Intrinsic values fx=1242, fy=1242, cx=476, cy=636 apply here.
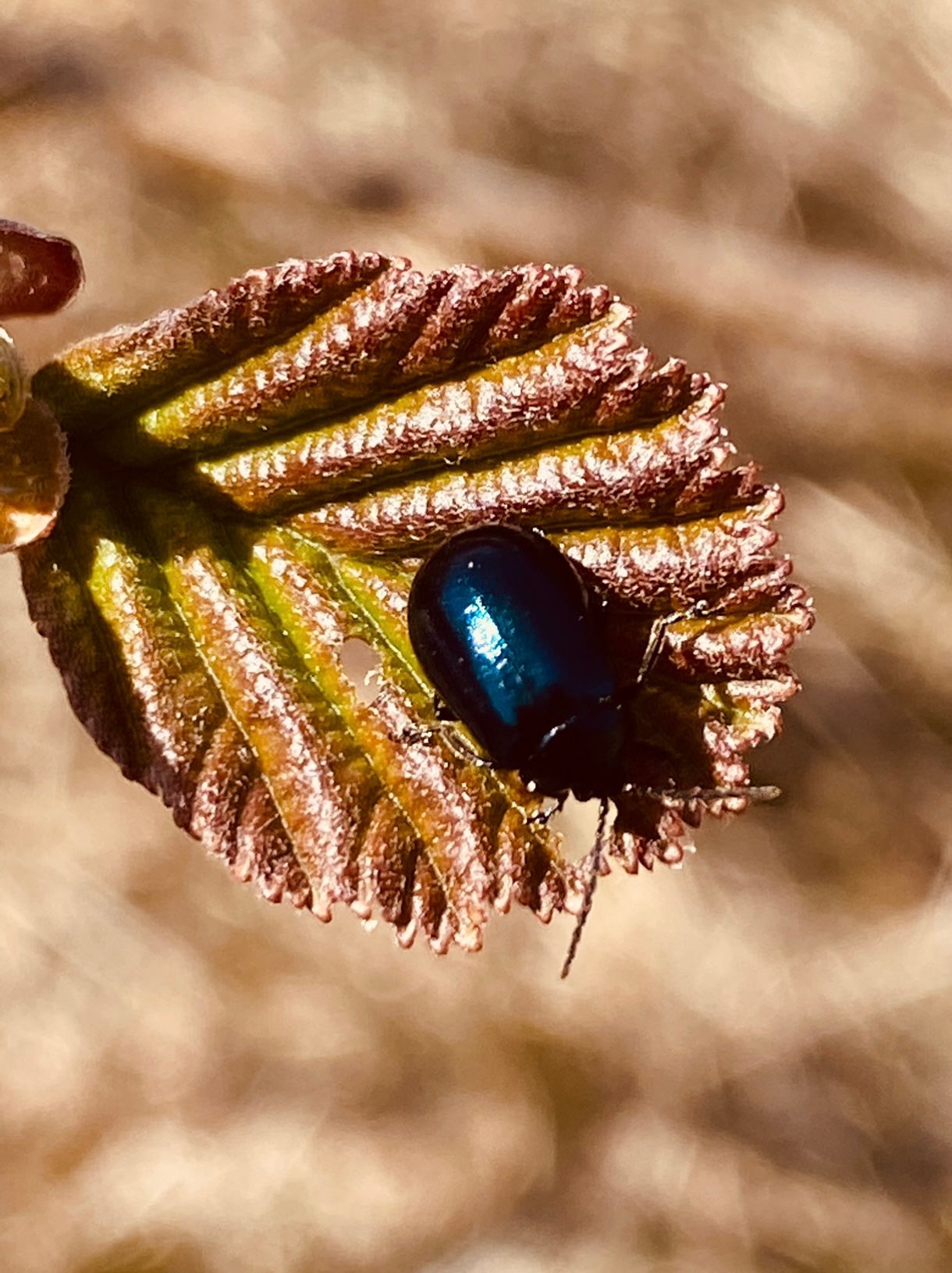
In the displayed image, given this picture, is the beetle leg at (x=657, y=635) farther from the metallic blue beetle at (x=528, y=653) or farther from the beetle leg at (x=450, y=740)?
the beetle leg at (x=450, y=740)

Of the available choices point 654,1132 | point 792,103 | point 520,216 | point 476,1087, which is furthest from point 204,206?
point 654,1132

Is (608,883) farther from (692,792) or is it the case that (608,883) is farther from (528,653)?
(692,792)

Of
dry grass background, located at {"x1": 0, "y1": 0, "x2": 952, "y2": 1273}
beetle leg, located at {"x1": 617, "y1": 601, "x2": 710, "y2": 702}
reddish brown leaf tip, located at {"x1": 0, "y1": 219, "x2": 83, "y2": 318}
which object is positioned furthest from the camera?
dry grass background, located at {"x1": 0, "y1": 0, "x2": 952, "y2": 1273}

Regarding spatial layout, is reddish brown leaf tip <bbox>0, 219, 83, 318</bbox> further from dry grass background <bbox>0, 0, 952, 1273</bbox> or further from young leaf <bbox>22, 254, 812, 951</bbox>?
dry grass background <bbox>0, 0, 952, 1273</bbox>

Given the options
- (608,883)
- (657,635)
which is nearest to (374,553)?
(657,635)

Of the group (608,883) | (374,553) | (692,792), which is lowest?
(608,883)

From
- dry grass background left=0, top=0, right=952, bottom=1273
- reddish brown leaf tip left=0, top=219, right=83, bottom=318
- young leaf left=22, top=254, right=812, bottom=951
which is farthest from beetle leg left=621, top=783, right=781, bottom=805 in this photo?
dry grass background left=0, top=0, right=952, bottom=1273

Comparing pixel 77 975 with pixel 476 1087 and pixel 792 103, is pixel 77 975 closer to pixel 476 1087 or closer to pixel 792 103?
pixel 476 1087

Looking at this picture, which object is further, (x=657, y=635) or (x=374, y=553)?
(x=374, y=553)
